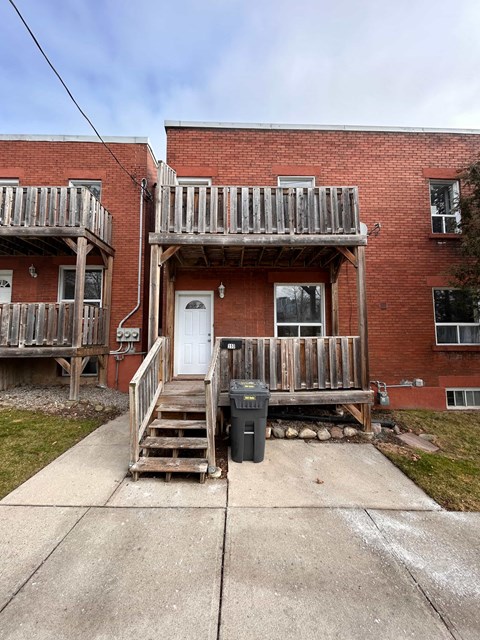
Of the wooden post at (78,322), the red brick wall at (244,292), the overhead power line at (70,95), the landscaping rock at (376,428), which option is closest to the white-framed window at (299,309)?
the red brick wall at (244,292)

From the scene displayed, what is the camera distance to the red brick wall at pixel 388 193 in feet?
25.7

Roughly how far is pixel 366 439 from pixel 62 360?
686cm

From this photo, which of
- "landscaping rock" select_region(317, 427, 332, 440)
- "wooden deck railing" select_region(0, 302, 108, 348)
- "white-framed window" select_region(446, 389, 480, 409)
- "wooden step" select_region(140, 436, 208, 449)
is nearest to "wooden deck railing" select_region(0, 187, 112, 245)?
Result: "wooden deck railing" select_region(0, 302, 108, 348)

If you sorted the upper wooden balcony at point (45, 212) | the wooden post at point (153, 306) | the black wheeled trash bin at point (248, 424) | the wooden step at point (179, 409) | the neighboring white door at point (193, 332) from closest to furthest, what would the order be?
the black wheeled trash bin at point (248, 424) → the wooden step at point (179, 409) → the wooden post at point (153, 306) → the upper wooden balcony at point (45, 212) → the neighboring white door at point (193, 332)

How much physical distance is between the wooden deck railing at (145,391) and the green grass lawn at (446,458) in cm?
383

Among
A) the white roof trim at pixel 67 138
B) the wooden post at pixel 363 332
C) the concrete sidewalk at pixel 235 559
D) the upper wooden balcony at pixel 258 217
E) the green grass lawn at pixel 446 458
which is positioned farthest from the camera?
the white roof trim at pixel 67 138

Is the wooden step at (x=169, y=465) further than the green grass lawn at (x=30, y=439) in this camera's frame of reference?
No

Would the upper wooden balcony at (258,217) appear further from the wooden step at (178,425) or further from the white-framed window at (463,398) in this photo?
the white-framed window at (463,398)

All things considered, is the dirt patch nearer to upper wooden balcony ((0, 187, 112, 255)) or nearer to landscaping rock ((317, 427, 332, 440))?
upper wooden balcony ((0, 187, 112, 255))

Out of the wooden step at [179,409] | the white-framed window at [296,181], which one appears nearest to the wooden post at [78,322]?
the wooden step at [179,409]

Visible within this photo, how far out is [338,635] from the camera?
1.90 metres

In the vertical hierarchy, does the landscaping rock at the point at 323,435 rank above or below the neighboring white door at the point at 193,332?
below

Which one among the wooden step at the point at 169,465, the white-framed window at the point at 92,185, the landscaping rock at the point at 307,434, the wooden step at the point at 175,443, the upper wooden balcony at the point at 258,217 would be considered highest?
the white-framed window at the point at 92,185

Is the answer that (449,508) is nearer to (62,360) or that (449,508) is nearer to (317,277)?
(317,277)
